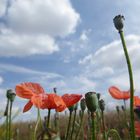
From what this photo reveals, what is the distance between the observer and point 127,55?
177cm

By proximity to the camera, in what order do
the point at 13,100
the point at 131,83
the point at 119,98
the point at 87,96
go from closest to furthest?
the point at 131,83
the point at 87,96
the point at 119,98
the point at 13,100

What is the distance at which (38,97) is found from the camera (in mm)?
1721

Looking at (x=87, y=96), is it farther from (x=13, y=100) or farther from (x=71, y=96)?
(x=13, y=100)

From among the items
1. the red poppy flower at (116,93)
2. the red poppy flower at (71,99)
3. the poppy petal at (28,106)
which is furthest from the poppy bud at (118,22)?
the poppy petal at (28,106)

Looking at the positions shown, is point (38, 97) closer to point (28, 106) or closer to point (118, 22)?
point (28, 106)

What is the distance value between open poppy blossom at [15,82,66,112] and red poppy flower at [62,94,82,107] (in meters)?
0.03

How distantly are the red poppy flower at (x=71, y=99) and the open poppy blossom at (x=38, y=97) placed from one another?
29 millimetres

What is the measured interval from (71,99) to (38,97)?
0.44 feet

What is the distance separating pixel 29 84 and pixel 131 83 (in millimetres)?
457

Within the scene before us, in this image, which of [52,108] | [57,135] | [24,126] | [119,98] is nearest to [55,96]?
[52,108]

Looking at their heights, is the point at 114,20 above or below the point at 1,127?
above

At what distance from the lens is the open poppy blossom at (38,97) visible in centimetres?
170

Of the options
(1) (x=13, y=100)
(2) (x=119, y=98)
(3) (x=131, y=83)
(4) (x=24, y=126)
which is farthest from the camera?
(4) (x=24, y=126)

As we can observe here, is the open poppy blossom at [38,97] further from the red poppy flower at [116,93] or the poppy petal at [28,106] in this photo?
the red poppy flower at [116,93]
